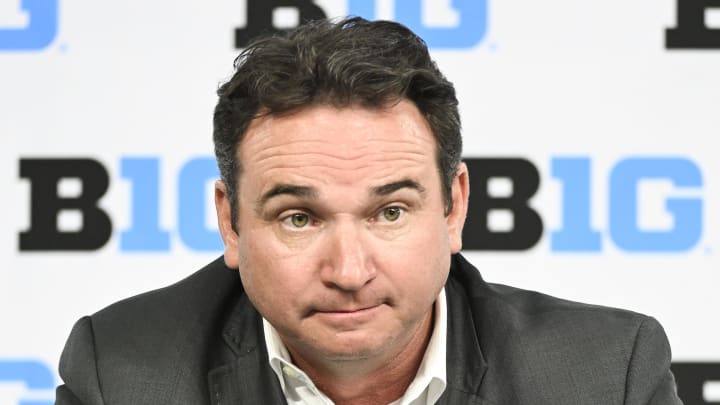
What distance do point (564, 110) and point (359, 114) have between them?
1.47 m

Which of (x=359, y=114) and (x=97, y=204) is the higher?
(x=359, y=114)

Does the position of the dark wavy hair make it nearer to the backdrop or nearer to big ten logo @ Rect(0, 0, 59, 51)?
the backdrop

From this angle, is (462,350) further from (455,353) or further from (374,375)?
(374,375)

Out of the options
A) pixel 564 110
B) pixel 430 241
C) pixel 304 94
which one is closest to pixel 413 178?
pixel 430 241

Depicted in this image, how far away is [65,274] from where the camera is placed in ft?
10.3

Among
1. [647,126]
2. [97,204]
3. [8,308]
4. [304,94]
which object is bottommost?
[8,308]

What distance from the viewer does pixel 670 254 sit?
311 cm

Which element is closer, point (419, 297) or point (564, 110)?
point (419, 297)

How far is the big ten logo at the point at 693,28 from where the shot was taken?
3.14 metres

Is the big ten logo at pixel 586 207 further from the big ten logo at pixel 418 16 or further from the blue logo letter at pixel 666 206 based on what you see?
the big ten logo at pixel 418 16

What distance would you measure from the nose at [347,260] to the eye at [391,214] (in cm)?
6

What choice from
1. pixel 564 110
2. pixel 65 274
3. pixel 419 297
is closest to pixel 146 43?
pixel 65 274

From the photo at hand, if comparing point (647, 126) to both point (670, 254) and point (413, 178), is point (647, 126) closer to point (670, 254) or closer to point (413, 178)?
point (670, 254)

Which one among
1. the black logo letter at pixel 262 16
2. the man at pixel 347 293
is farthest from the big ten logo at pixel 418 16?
the man at pixel 347 293
